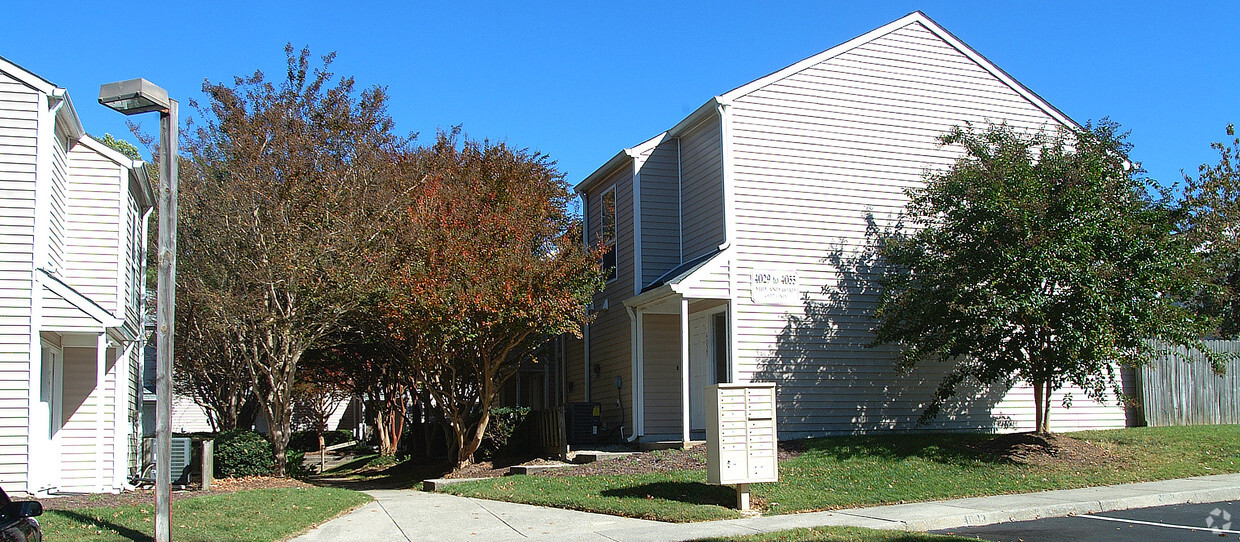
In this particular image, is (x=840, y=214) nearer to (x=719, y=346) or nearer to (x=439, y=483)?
(x=719, y=346)

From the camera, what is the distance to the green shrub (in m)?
16.8

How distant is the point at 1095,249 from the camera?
14.4 m

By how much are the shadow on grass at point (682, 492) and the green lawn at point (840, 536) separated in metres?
1.91

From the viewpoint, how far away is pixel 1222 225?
22672 millimetres

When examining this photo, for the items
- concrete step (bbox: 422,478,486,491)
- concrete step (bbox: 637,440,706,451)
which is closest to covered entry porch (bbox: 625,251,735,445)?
concrete step (bbox: 637,440,706,451)

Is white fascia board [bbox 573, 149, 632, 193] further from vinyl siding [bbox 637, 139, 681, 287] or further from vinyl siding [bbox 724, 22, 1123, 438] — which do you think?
vinyl siding [bbox 724, 22, 1123, 438]

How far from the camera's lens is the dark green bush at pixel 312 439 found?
29.8 metres

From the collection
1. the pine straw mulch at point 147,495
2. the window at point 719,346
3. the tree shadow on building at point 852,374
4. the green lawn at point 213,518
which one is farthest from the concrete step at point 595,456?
the pine straw mulch at point 147,495

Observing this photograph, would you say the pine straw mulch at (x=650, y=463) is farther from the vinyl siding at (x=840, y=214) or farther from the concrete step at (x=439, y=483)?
the vinyl siding at (x=840, y=214)

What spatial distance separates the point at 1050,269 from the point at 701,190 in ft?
21.4

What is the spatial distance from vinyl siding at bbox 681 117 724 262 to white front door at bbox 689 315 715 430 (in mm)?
1362

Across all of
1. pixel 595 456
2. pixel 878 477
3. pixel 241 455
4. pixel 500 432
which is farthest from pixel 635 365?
pixel 241 455

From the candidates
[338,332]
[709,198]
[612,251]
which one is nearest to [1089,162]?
[709,198]

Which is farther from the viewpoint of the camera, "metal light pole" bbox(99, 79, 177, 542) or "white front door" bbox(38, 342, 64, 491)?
"white front door" bbox(38, 342, 64, 491)
